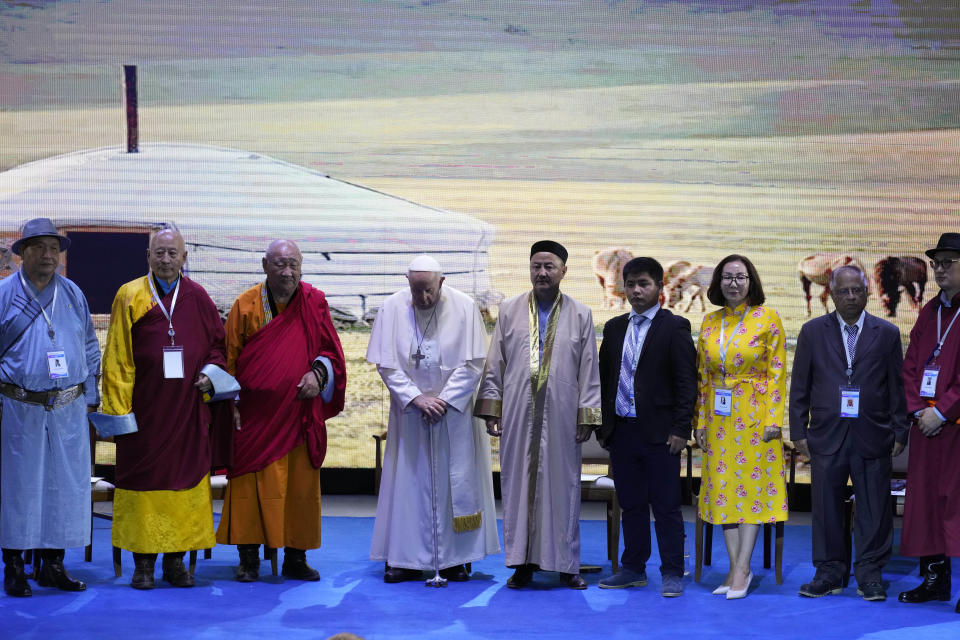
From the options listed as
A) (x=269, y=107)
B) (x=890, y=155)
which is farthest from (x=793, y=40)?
(x=269, y=107)

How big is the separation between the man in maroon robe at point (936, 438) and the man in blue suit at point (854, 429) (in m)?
0.08

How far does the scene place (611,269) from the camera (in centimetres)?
662

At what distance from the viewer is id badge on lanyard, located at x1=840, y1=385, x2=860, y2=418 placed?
4.58 m

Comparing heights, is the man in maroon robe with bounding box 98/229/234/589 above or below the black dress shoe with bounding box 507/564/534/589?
above

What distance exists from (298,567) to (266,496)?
1.22ft

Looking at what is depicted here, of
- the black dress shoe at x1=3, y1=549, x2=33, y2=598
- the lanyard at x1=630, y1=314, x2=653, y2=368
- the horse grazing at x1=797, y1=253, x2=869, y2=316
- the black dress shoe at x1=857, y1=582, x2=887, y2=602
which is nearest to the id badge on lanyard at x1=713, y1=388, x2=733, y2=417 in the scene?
the lanyard at x1=630, y1=314, x2=653, y2=368

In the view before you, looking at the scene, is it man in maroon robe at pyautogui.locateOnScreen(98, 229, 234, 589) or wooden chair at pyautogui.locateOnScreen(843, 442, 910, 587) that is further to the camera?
wooden chair at pyautogui.locateOnScreen(843, 442, 910, 587)

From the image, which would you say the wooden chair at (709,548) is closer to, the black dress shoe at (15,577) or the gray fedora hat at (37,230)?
the black dress shoe at (15,577)

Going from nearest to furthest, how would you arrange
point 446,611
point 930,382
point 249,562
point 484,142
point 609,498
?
point 446,611
point 930,382
point 249,562
point 609,498
point 484,142

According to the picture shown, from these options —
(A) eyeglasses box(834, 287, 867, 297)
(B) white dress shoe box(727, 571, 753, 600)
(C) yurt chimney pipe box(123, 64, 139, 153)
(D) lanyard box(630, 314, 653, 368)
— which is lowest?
(B) white dress shoe box(727, 571, 753, 600)


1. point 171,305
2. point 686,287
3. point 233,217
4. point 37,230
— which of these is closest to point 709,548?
point 686,287

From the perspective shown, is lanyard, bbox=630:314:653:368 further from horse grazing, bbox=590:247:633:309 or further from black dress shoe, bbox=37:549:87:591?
black dress shoe, bbox=37:549:87:591

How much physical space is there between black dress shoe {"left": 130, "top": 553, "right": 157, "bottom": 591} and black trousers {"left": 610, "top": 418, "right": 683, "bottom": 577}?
211 cm

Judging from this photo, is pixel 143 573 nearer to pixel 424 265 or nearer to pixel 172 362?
pixel 172 362
